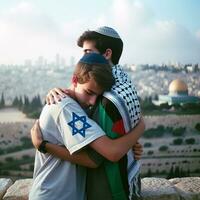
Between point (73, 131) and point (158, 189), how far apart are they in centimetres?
95

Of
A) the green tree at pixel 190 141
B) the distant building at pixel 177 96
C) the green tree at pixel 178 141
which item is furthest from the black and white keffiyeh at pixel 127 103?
the green tree at pixel 190 141

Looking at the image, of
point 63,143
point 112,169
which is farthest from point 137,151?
point 63,143

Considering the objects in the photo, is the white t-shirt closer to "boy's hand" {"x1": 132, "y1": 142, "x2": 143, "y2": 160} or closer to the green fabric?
the green fabric

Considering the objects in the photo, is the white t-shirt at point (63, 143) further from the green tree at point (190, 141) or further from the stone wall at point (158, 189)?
the green tree at point (190, 141)

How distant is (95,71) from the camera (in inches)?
53.4

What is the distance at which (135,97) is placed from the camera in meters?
1.48

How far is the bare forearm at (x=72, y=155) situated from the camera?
4.48 feet

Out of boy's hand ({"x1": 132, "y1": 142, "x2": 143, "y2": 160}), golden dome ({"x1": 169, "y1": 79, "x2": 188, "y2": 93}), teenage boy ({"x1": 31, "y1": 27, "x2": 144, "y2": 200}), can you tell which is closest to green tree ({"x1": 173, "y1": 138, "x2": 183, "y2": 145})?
golden dome ({"x1": 169, "y1": 79, "x2": 188, "y2": 93})

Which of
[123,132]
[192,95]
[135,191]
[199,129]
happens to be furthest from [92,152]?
[199,129]

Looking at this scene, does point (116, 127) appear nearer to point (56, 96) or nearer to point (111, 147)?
point (111, 147)

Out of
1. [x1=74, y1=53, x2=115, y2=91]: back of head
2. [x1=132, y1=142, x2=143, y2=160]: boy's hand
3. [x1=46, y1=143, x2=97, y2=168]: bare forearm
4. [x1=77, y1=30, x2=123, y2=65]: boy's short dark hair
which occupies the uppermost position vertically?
[x1=77, y1=30, x2=123, y2=65]: boy's short dark hair

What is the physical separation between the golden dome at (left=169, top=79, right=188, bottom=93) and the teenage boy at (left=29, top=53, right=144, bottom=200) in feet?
48.9

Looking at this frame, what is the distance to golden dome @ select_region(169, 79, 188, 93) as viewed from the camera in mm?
16028

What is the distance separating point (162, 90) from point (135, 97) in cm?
1521
